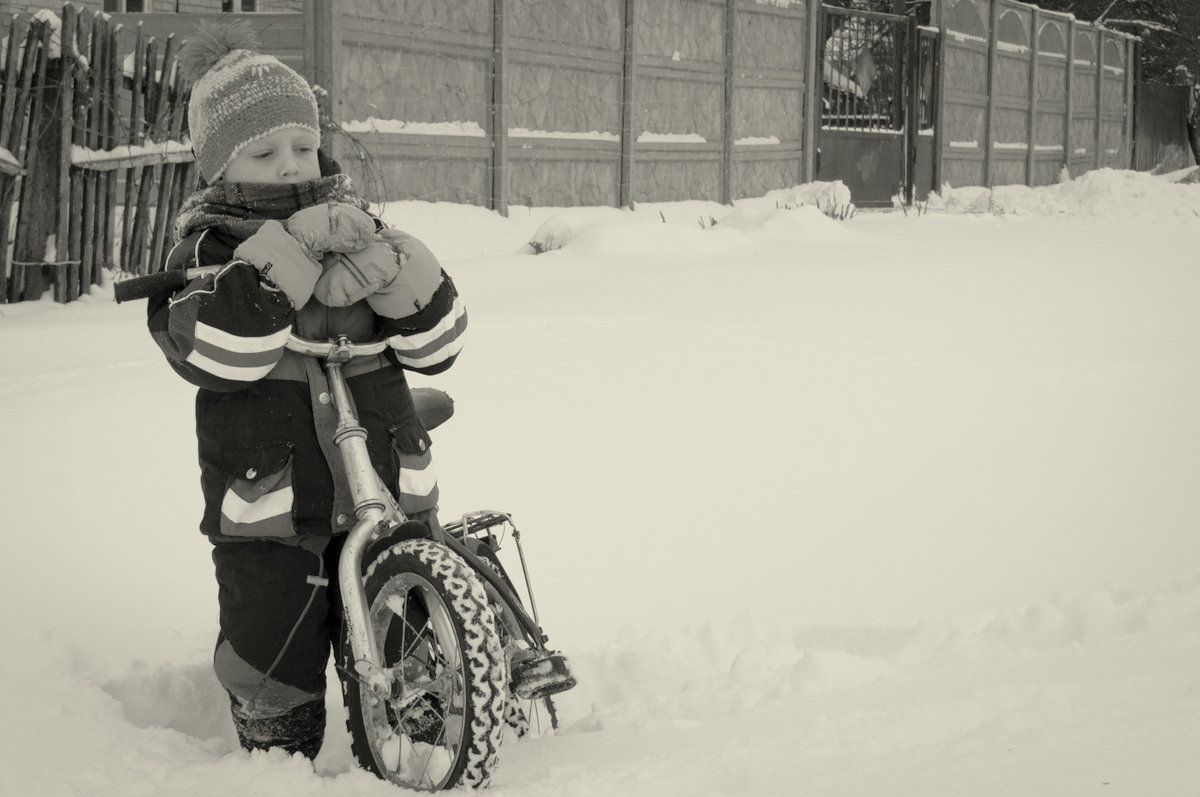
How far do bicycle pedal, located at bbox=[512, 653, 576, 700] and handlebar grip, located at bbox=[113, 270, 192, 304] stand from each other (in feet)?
2.94

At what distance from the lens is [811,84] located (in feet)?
48.8

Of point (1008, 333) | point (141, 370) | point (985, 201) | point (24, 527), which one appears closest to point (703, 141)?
point (985, 201)

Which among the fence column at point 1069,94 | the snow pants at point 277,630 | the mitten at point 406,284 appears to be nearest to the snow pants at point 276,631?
the snow pants at point 277,630

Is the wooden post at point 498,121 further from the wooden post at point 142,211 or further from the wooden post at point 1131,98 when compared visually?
the wooden post at point 1131,98

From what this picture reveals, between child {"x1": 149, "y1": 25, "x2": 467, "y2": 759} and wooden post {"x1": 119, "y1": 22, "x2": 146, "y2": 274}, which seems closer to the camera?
child {"x1": 149, "y1": 25, "x2": 467, "y2": 759}

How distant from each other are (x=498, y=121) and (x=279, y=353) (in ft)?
27.4

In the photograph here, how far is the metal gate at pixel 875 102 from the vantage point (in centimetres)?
1562

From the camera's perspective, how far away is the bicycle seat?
8.87 ft

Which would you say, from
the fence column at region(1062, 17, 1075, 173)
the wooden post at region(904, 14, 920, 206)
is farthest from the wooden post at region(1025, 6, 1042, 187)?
the wooden post at region(904, 14, 920, 206)

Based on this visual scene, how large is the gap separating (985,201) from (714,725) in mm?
13169

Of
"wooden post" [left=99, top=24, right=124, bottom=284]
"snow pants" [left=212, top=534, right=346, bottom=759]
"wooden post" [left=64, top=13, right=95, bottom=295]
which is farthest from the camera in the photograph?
"wooden post" [left=99, top=24, right=124, bottom=284]

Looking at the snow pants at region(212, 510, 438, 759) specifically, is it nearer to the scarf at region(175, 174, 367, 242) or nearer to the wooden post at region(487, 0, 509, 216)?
the scarf at region(175, 174, 367, 242)

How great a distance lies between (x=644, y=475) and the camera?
163 inches

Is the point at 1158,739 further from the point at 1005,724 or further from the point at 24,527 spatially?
the point at 24,527
